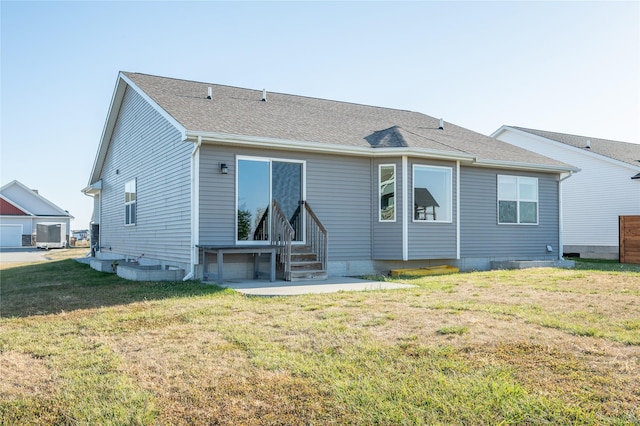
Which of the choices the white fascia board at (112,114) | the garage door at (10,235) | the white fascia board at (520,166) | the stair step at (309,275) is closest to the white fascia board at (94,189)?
the white fascia board at (112,114)

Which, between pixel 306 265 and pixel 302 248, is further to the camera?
pixel 302 248

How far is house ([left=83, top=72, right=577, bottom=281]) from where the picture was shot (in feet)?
33.3

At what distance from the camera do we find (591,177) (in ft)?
65.2

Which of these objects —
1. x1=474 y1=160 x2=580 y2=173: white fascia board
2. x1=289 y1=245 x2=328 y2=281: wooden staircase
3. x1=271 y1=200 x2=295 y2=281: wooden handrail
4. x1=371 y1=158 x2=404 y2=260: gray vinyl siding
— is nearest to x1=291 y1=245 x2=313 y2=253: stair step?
x1=289 y1=245 x2=328 y2=281: wooden staircase

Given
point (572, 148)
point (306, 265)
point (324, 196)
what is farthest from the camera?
point (572, 148)

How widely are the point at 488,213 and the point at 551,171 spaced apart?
2.57m

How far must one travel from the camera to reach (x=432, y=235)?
1180 centimetres

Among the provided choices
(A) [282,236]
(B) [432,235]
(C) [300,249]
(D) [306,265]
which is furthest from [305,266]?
(B) [432,235]

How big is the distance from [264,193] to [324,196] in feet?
4.48

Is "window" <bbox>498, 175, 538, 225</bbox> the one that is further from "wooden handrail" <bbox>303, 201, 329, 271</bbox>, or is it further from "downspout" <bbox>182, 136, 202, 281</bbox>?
"downspout" <bbox>182, 136, 202, 281</bbox>

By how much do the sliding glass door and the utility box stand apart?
1251 inches

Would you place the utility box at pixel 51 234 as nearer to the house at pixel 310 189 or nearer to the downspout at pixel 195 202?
the house at pixel 310 189

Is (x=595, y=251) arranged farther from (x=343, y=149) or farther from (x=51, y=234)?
(x=51, y=234)

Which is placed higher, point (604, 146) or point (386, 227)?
point (604, 146)
